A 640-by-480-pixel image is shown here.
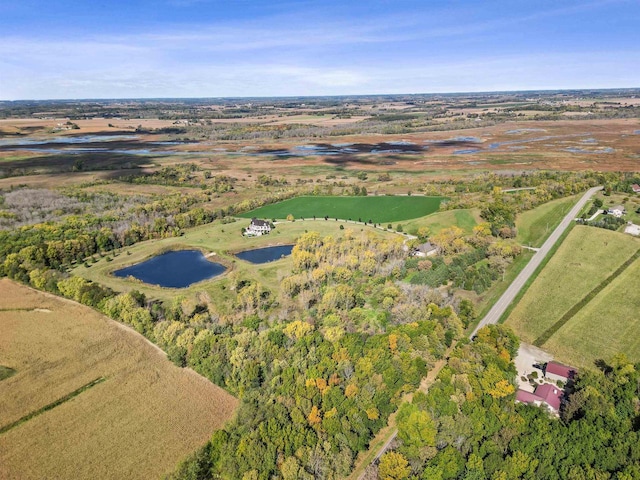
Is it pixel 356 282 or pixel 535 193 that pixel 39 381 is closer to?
pixel 356 282

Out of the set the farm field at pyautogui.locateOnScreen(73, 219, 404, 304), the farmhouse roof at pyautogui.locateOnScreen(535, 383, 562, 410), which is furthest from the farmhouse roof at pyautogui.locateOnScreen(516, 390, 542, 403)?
the farm field at pyautogui.locateOnScreen(73, 219, 404, 304)

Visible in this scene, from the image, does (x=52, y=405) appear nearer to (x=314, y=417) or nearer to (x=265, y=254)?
(x=314, y=417)

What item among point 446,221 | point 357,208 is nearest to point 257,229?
point 357,208

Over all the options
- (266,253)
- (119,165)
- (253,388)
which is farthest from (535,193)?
(119,165)

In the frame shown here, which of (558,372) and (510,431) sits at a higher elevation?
(510,431)

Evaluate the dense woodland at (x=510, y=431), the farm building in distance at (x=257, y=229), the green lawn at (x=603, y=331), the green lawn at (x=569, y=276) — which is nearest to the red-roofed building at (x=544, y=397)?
the dense woodland at (x=510, y=431)

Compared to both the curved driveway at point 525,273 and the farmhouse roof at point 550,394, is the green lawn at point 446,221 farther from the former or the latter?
the farmhouse roof at point 550,394

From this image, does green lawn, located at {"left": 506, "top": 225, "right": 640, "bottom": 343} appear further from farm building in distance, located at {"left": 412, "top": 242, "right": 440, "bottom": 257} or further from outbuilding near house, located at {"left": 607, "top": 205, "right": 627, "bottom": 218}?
farm building in distance, located at {"left": 412, "top": 242, "right": 440, "bottom": 257}
